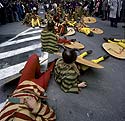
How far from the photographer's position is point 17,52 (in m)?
8.68

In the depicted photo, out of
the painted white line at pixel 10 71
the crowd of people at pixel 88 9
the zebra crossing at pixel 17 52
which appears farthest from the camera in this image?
the crowd of people at pixel 88 9

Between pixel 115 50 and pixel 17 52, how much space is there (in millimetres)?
3034

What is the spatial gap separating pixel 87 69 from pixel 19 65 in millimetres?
1964

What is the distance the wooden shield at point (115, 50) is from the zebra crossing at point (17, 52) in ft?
6.11

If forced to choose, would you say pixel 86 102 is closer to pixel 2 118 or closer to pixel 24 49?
pixel 2 118

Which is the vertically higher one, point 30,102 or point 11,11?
point 30,102

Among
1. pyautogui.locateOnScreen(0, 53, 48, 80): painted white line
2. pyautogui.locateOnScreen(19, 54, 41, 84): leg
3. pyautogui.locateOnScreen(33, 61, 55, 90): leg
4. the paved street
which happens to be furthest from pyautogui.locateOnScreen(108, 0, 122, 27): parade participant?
pyautogui.locateOnScreen(19, 54, 41, 84): leg

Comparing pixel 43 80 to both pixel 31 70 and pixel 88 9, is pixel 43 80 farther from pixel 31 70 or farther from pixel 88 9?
pixel 88 9

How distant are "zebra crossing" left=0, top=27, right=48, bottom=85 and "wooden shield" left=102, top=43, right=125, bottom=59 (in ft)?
6.11

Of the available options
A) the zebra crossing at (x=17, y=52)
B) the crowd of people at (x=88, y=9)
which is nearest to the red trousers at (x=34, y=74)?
the zebra crossing at (x=17, y=52)

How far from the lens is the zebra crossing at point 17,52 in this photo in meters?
6.68

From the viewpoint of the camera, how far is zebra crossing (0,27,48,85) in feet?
21.9

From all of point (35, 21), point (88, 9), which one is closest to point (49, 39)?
point (35, 21)

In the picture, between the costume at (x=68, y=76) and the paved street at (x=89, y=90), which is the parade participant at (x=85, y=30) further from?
the costume at (x=68, y=76)
